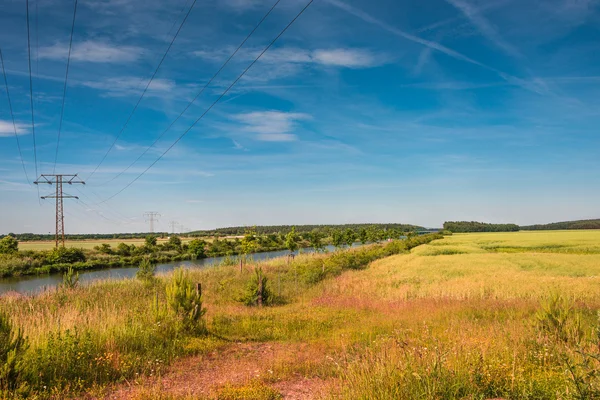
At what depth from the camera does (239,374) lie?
689cm

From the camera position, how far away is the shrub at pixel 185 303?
10.5 m

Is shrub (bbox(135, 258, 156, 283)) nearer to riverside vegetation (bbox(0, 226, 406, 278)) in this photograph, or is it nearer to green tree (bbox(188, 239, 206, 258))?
riverside vegetation (bbox(0, 226, 406, 278))

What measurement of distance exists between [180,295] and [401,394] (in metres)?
8.13

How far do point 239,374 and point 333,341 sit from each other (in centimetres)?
313

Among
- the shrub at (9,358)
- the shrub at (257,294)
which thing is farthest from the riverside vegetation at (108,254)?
the shrub at (9,358)

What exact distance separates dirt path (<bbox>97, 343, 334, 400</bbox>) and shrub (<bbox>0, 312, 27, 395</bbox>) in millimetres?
1505

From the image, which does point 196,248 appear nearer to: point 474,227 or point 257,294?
point 257,294

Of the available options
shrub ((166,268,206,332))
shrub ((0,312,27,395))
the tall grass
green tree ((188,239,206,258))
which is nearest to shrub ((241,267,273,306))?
the tall grass

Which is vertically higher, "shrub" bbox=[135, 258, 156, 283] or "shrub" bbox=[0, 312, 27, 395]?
"shrub" bbox=[0, 312, 27, 395]

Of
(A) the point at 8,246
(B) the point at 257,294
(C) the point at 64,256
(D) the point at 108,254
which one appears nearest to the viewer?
(B) the point at 257,294

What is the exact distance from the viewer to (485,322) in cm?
1027

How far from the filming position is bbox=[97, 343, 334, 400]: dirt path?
5.83 meters

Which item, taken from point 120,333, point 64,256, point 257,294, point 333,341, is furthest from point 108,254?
point 333,341

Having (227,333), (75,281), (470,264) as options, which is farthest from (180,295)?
(470,264)
